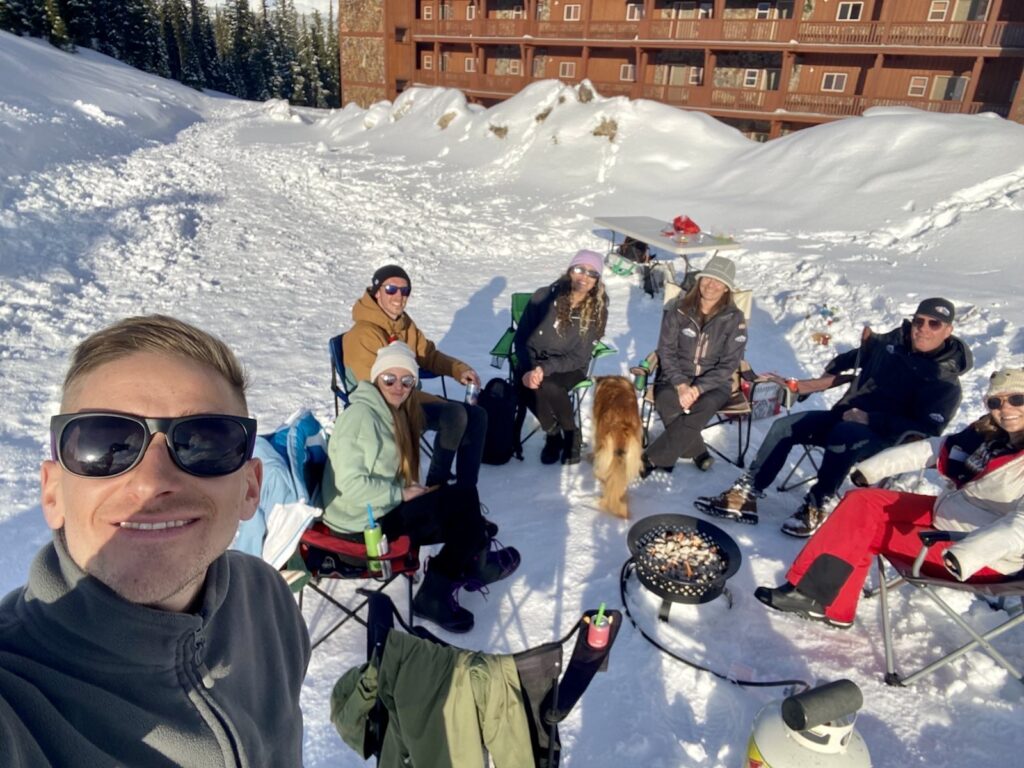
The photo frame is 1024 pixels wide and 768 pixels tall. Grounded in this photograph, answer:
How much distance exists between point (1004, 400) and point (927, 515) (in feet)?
2.39

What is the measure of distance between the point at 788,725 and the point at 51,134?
57.0ft

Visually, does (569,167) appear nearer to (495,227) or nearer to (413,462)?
(495,227)

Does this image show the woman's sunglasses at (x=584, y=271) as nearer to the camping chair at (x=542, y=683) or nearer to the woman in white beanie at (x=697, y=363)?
the woman in white beanie at (x=697, y=363)

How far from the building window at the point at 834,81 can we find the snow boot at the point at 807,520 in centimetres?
1992

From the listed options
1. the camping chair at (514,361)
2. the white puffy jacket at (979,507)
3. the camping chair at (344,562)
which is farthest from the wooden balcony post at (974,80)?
the camping chair at (344,562)

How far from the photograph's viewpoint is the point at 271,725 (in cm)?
120

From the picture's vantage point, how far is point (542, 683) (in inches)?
71.2

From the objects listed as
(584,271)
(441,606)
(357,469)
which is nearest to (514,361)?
(584,271)

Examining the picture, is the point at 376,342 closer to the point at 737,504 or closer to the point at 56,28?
the point at 737,504

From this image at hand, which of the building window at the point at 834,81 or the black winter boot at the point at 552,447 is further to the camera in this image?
the building window at the point at 834,81

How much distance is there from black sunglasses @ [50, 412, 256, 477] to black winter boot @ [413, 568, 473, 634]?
2.25 meters

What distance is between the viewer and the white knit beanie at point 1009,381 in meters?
2.79

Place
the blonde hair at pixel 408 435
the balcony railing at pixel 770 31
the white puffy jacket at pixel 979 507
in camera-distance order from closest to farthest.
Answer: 1. the white puffy jacket at pixel 979 507
2. the blonde hair at pixel 408 435
3. the balcony railing at pixel 770 31

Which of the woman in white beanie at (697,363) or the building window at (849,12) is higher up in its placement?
the building window at (849,12)
